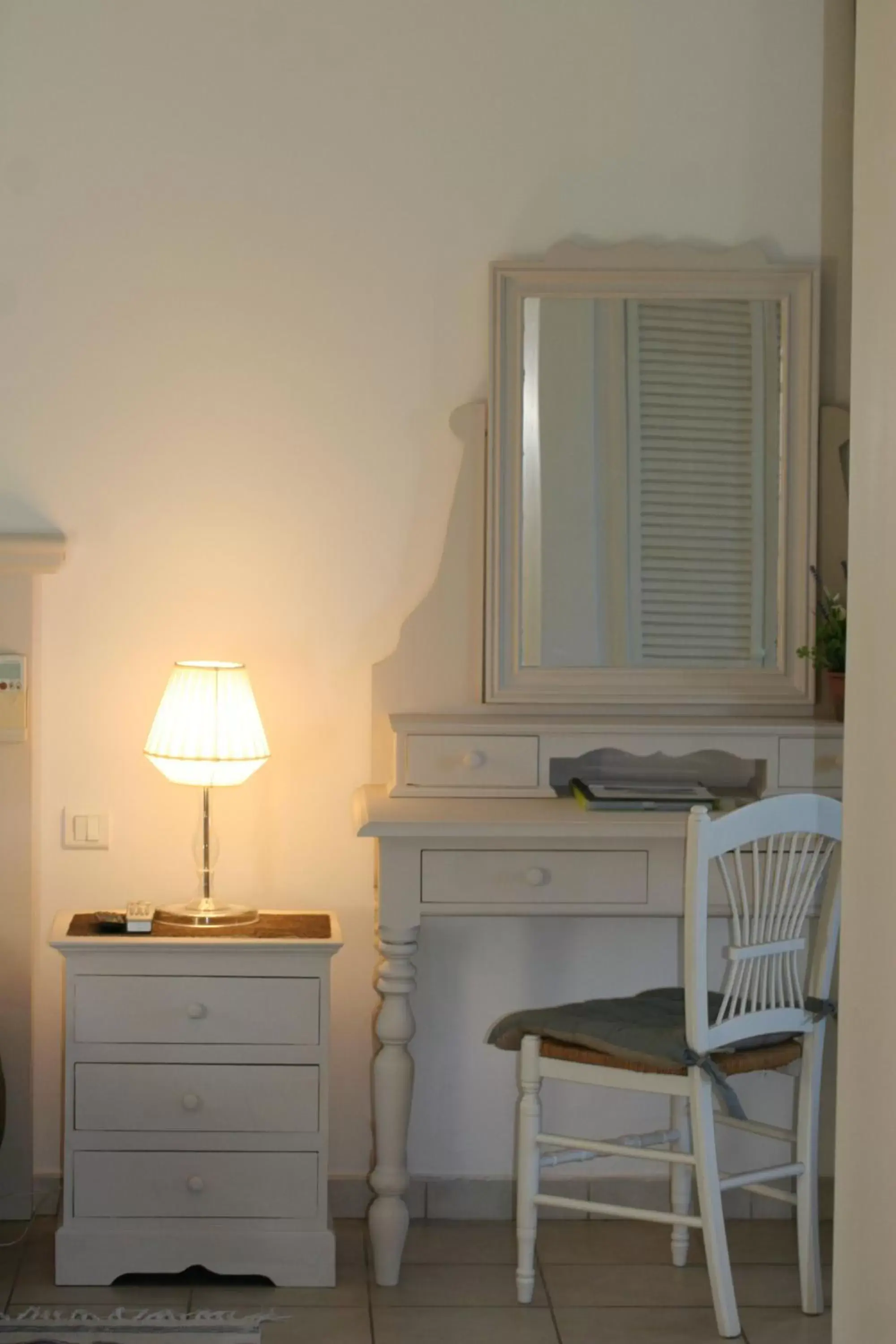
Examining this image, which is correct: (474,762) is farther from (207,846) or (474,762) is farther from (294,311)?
(294,311)

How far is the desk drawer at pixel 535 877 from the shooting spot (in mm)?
2600

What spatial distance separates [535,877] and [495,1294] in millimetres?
749

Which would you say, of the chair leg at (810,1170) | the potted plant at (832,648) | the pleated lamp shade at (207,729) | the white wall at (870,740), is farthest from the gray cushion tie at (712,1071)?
the white wall at (870,740)

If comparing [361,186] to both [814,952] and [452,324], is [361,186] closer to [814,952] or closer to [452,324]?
[452,324]

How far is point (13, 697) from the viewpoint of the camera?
9.63 ft

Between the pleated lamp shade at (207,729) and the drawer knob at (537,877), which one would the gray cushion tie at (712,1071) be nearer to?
the drawer knob at (537,877)

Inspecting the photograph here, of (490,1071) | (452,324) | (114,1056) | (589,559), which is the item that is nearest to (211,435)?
(452,324)

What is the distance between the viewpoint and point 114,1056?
2654mm

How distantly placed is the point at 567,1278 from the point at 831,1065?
29.1 inches

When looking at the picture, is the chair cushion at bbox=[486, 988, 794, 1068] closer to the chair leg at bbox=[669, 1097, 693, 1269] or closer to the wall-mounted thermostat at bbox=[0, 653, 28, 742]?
the chair leg at bbox=[669, 1097, 693, 1269]

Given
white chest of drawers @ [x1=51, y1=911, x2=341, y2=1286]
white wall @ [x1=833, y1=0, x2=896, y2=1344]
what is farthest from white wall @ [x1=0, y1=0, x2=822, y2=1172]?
white wall @ [x1=833, y1=0, x2=896, y2=1344]

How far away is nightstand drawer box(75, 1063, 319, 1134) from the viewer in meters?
2.65

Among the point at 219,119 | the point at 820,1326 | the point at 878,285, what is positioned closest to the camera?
the point at 878,285

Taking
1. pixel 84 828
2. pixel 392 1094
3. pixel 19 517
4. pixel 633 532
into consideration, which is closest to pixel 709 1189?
pixel 392 1094
